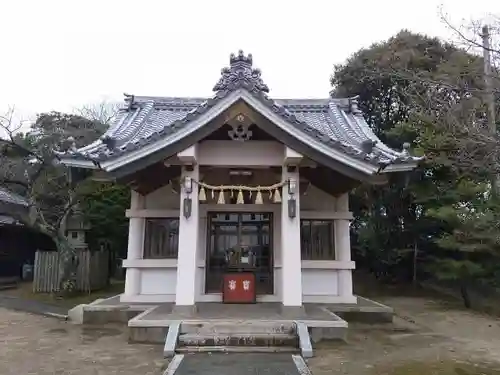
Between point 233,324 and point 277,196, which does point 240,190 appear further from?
point 233,324

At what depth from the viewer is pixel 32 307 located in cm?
1331

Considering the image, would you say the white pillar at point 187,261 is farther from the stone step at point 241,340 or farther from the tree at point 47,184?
the tree at point 47,184

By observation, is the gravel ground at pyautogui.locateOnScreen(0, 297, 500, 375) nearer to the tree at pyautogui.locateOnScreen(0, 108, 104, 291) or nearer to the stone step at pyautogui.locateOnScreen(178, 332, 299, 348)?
the stone step at pyautogui.locateOnScreen(178, 332, 299, 348)

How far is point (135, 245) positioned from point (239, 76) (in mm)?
4851

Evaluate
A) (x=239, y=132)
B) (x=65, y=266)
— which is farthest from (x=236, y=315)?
(x=65, y=266)

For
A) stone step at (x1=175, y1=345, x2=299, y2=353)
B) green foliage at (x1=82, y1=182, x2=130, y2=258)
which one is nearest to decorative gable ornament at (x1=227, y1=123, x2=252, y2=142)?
stone step at (x1=175, y1=345, x2=299, y2=353)

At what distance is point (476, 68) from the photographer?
19.1ft

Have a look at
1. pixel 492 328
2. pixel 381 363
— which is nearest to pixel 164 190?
pixel 381 363

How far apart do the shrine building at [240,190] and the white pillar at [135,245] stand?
3 cm

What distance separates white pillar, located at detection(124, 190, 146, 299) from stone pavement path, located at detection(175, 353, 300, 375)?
3.79m

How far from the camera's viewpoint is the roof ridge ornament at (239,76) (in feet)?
28.9

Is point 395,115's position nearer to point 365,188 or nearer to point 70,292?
point 365,188

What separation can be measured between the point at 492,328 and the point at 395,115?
46.0ft

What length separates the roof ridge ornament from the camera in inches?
347
